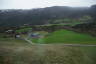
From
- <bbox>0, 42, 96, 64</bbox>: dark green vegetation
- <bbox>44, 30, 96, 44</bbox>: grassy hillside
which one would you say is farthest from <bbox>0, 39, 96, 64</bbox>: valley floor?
<bbox>44, 30, 96, 44</bbox>: grassy hillside

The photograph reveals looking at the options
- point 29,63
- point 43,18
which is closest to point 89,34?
point 29,63

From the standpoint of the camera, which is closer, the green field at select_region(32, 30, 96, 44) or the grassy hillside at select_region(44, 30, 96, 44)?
the green field at select_region(32, 30, 96, 44)

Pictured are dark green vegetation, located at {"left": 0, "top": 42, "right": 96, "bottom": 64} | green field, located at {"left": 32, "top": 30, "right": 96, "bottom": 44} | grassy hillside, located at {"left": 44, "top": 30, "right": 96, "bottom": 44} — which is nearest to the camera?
dark green vegetation, located at {"left": 0, "top": 42, "right": 96, "bottom": 64}

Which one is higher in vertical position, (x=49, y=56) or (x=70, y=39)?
(x=49, y=56)

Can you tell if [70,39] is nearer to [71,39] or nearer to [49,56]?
[71,39]

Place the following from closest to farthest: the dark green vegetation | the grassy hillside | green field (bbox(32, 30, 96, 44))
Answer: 1. the dark green vegetation
2. green field (bbox(32, 30, 96, 44))
3. the grassy hillside

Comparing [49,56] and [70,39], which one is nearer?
[49,56]

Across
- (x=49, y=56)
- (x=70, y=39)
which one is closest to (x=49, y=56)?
(x=49, y=56)

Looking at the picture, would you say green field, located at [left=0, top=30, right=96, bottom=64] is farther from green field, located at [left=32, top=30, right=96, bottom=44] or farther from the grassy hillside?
the grassy hillside

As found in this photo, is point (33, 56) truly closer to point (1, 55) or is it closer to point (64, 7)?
point (1, 55)

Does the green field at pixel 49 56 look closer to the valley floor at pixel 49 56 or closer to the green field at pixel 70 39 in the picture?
the valley floor at pixel 49 56

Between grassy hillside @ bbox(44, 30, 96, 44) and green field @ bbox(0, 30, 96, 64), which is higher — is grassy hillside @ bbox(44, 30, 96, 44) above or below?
below
